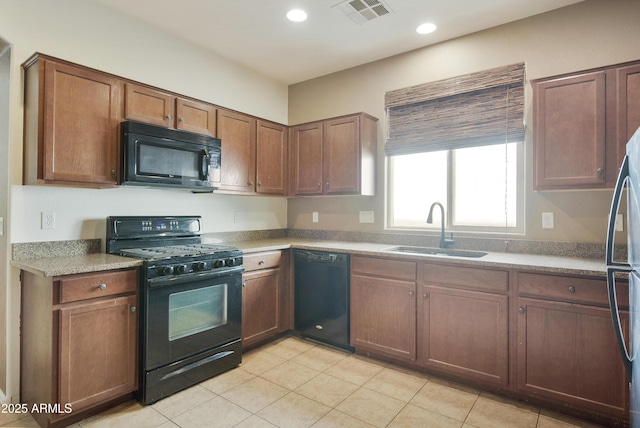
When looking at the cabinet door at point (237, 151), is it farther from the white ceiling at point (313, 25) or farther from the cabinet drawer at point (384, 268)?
the cabinet drawer at point (384, 268)

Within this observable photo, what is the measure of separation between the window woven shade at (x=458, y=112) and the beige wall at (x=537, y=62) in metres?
0.09

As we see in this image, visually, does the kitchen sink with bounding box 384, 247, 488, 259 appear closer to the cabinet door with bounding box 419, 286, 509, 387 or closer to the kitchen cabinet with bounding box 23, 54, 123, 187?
the cabinet door with bounding box 419, 286, 509, 387

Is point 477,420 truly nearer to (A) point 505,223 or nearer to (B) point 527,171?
(A) point 505,223

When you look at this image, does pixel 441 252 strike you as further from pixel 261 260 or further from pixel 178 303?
pixel 178 303

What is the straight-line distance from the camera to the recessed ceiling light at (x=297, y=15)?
2752 millimetres

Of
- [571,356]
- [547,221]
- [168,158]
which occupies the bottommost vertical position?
[571,356]

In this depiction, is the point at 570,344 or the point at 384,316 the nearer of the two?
the point at 570,344

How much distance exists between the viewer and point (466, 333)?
2.49 metres

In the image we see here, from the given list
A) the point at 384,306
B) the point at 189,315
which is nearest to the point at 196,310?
the point at 189,315

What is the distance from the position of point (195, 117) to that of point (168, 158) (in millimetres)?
504


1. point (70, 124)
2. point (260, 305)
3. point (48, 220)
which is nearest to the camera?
point (70, 124)

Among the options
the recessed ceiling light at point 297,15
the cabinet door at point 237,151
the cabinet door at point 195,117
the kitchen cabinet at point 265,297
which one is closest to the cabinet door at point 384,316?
the kitchen cabinet at point 265,297

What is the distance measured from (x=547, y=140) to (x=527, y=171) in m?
0.42

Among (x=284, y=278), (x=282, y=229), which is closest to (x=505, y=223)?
(x=284, y=278)
